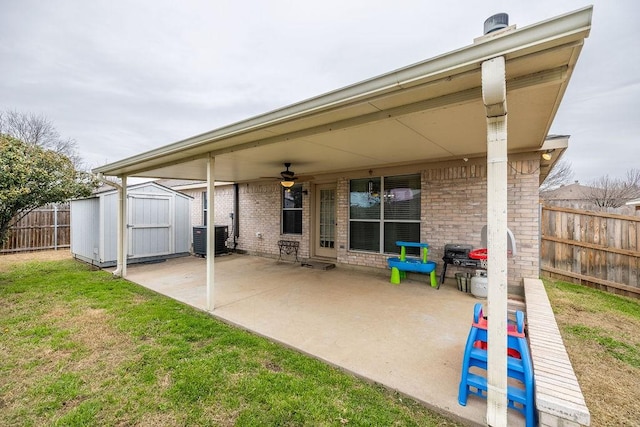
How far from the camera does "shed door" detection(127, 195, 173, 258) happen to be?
7.58 m

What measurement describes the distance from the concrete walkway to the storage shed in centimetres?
137

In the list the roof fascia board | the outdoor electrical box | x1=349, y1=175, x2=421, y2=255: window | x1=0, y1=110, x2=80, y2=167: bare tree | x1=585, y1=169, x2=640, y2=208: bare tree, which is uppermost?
x1=0, y1=110, x2=80, y2=167: bare tree

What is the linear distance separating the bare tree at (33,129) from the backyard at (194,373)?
742 inches

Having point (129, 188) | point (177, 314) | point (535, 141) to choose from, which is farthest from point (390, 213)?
point (129, 188)

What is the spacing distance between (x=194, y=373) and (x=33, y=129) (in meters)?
23.8

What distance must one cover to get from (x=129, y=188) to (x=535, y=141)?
887 cm

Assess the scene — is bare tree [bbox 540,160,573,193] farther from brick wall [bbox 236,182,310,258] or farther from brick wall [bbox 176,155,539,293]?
brick wall [bbox 236,182,310,258]

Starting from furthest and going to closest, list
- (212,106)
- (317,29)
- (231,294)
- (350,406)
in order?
(212,106) → (317,29) → (231,294) → (350,406)

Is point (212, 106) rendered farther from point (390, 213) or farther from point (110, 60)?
point (390, 213)

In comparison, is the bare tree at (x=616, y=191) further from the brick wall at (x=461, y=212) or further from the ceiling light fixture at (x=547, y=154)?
the brick wall at (x=461, y=212)

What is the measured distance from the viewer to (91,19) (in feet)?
22.3

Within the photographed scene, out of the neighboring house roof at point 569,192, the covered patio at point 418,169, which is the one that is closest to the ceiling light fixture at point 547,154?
the covered patio at point 418,169

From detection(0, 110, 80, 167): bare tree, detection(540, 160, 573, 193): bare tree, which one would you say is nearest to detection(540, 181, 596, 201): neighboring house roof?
detection(540, 160, 573, 193): bare tree

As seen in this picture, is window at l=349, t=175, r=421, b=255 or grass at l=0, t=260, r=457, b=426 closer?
grass at l=0, t=260, r=457, b=426
